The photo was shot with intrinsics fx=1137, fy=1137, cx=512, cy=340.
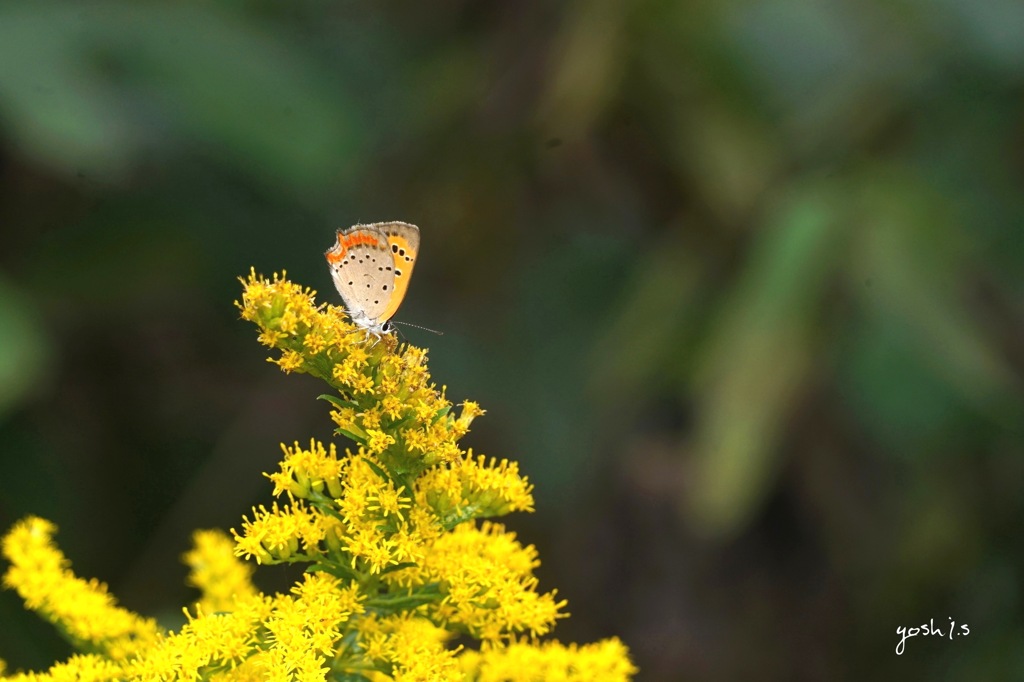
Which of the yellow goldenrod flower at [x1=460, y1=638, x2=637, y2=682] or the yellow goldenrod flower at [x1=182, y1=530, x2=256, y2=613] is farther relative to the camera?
the yellow goldenrod flower at [x1=182, y1=530, x2=256, y2=613]

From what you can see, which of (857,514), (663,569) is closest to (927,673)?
(857,514)

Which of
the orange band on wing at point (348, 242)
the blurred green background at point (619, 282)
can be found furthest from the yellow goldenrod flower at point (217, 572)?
the blurred green background at point (619, 282)

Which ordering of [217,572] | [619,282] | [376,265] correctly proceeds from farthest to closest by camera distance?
[619,282] → [376,265] → [217,572]

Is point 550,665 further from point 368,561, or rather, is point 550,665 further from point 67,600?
point 67,600

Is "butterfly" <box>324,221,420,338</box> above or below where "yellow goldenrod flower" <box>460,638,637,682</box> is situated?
above

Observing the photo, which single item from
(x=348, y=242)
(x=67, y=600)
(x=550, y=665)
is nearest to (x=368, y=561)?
(x=550, y=665)

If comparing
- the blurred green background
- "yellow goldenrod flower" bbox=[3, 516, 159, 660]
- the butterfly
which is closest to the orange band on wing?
the butterfly

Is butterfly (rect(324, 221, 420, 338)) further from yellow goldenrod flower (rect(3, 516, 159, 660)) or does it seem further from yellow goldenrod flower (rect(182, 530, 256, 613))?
yellow goldenrod flower (rect(3, 516, 159, 660))
